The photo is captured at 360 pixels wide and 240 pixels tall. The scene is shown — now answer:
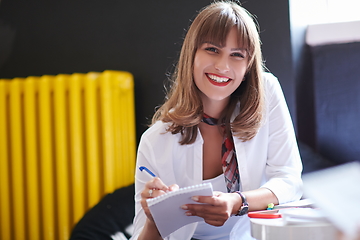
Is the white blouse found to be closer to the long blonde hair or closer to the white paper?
the long blonde hair

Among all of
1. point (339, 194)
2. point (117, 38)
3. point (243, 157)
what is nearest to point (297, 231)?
point (339, 194)

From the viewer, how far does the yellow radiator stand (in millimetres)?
2070

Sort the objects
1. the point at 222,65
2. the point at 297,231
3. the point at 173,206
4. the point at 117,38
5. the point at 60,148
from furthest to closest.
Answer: the point at 117,38 < the point at 60,148 < the point at 222,65 < the point at 173,206 < the point at 297,231

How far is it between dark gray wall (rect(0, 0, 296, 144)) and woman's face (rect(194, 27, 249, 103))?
0.70 meters

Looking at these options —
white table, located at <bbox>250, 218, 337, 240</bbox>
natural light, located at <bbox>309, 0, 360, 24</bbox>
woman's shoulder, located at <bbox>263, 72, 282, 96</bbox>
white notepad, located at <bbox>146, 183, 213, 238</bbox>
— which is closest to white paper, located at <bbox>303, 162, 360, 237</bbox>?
white table, located at <bbox>250, 218, 337, 240</bbox>

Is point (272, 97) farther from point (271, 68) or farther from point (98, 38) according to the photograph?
point (98, 38)

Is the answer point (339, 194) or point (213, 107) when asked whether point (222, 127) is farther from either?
point (339, 194)

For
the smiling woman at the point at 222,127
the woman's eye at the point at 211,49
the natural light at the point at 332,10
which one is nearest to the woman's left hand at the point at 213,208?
the smiling woman at the point at 222,127

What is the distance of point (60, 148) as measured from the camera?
84.2 inches

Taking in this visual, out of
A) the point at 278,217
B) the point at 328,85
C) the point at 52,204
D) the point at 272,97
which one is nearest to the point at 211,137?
the point at 272,97

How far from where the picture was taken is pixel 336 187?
576mm

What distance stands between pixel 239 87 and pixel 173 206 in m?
0.65

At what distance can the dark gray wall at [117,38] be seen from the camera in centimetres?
196

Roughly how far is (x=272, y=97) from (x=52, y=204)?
138 centimetres
